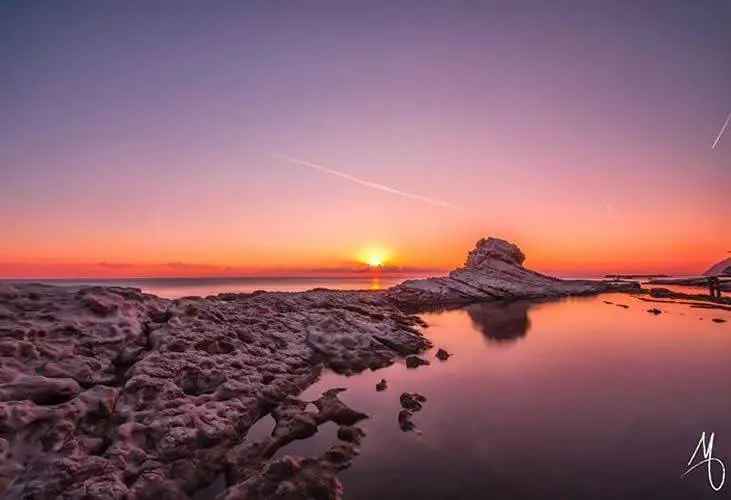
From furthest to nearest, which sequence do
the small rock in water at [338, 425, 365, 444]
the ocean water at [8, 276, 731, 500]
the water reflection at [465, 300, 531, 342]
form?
the water reflection at [465, 300, 531, 342] < the small rock in water at [338, 425, 365, 444] < the ocean water at [8, 276, 731, 500]

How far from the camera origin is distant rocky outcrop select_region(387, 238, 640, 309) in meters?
54.8

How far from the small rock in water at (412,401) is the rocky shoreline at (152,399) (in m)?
2.35

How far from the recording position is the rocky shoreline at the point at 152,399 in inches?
293

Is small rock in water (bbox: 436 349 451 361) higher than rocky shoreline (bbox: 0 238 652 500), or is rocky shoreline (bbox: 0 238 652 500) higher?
rocky shoreline (bbox: 0 238 652 500)

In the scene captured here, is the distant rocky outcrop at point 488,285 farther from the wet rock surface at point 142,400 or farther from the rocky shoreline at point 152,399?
the wet rock surface at point 142,400

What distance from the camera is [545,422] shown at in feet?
38.8

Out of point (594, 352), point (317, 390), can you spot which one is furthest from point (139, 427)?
point (594, 352)

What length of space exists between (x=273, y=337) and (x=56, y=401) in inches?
369

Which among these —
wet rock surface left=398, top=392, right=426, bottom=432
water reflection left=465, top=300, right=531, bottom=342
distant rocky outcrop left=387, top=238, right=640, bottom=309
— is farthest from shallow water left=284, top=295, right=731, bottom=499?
distant rocky outcrop left=387, top=238, right=640, bottom=309

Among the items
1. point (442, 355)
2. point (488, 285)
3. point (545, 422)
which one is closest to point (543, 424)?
point (545, 422)

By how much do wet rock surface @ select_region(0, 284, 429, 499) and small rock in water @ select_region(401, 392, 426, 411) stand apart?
8.32 feet

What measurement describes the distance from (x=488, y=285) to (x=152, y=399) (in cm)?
5750

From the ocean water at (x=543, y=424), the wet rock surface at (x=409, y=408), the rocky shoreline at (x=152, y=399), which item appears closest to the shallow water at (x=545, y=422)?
the ocean water at (x=543, y=424)
